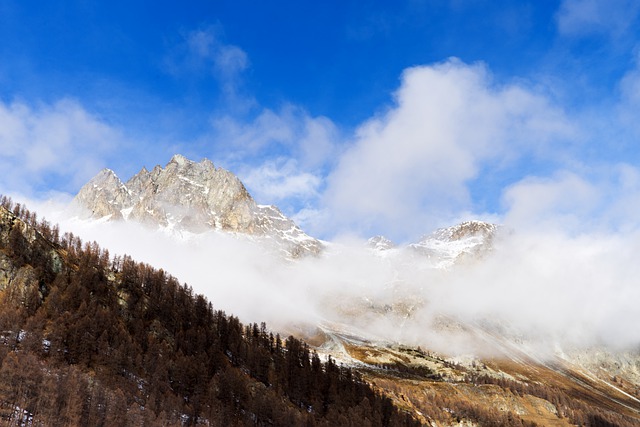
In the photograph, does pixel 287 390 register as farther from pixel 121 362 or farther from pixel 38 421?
pixel 38 421

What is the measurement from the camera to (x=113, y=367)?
12688 cm

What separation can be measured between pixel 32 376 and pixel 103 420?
19061 mm

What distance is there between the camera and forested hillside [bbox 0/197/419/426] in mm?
98375

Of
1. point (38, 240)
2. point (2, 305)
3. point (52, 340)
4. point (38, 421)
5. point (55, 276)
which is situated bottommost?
point (38, 421)

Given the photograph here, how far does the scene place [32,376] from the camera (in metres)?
99.5

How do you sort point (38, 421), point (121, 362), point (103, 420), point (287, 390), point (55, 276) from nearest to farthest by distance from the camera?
point (38, 421) < point (103, 420) < point (121, 362) < point (55, 276) < point (287, 390)

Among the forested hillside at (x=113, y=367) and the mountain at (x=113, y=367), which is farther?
the mountain at (x=113, y=367)

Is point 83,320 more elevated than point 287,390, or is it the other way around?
point 83,320

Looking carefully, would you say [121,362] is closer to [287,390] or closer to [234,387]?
[234,387]

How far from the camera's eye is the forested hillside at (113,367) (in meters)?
98.4

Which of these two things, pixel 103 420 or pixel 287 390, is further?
pixel 287 390

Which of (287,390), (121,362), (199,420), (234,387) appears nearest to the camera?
(199,420)

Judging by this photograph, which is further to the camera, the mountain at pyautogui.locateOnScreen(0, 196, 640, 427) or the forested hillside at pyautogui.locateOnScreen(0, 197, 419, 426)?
the mountain at pyautogui.locateOnScreen(0, 196, 640, 427)

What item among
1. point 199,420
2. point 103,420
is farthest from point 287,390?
point 103,420
